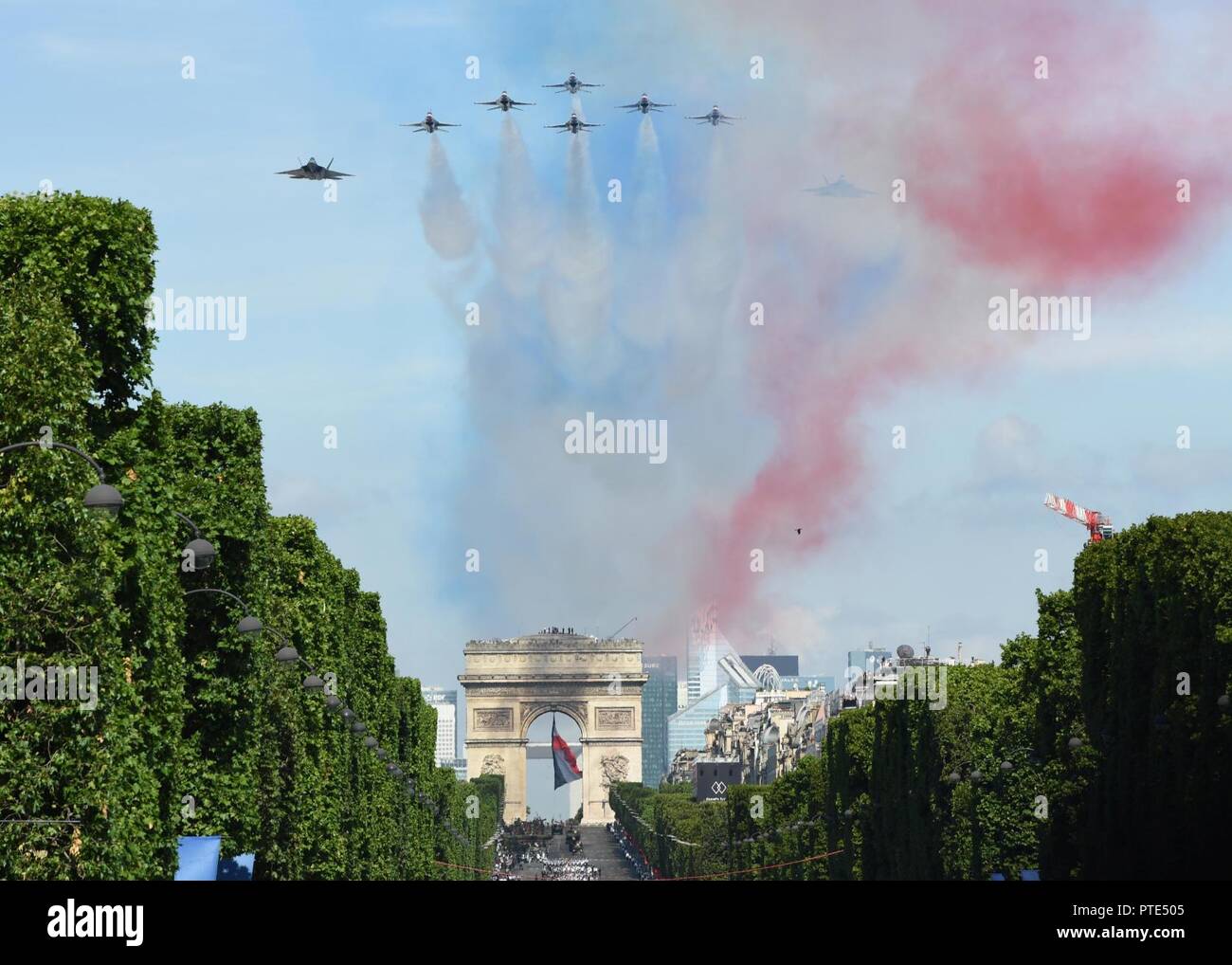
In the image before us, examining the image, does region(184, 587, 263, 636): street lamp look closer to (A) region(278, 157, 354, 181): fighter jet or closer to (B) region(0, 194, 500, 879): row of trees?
(B) region(0, 194, 500, 879): row of trees

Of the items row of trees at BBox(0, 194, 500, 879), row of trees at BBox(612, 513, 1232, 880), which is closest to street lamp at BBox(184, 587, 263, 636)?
row of trees at BBox(0, 194, 500, 879)

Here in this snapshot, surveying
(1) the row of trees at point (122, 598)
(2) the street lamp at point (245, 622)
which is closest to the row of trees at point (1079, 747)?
(1) the row of trees at point (122, 598)

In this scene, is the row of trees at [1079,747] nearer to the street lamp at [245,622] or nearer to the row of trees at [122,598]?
the row of trees at [122,598]

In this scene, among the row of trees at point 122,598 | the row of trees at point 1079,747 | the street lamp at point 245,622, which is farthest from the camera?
the row of trees at point 1079,747

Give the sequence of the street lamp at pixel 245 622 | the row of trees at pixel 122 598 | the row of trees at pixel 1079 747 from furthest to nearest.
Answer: the row of trees at pixel 1079 747
the street lamp at pixel 245 622
the row of trees at pixel 122 598

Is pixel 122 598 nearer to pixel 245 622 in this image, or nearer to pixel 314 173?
pixel 245 622

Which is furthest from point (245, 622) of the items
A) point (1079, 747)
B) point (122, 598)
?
point (1079, 747)

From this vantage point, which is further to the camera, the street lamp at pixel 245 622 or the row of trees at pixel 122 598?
the street lamp at pixel 245 622
